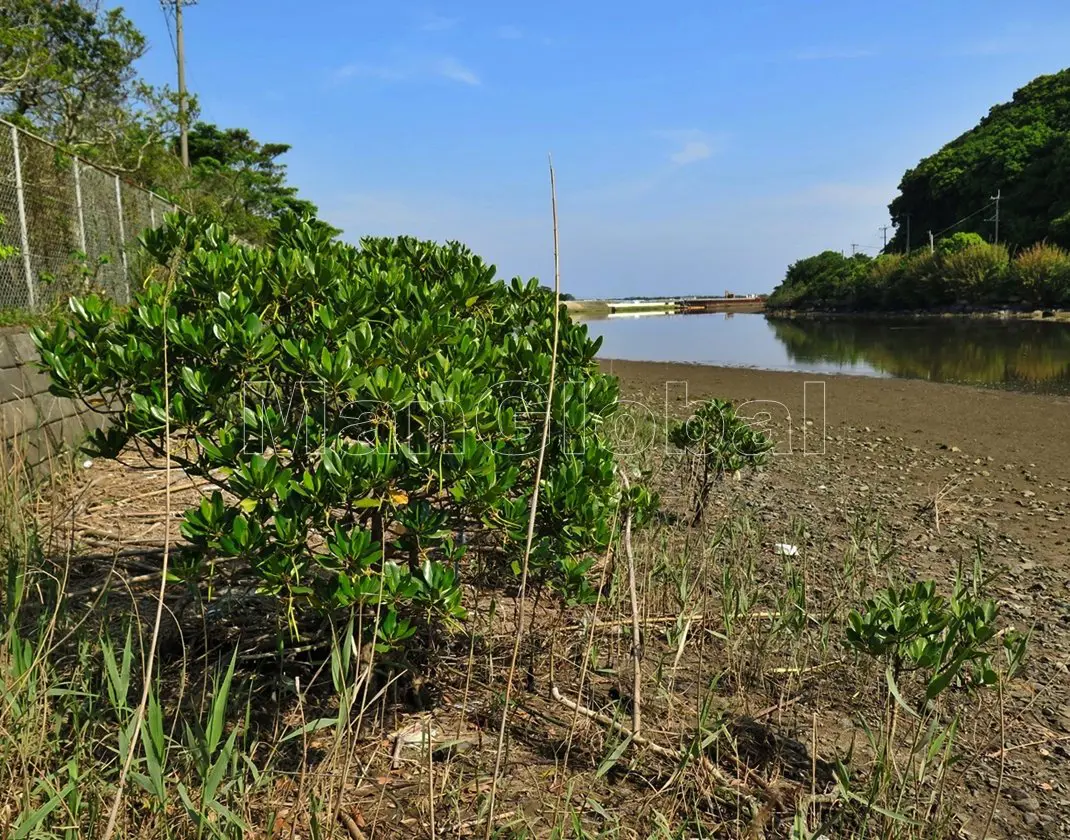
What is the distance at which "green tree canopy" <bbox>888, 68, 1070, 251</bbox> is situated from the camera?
48.7 metres

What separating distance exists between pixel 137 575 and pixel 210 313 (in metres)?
1.58

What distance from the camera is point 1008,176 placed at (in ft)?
174

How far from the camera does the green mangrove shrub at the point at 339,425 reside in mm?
1825

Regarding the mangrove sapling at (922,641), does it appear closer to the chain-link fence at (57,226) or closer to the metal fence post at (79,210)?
the chain-link fence at (57,226)

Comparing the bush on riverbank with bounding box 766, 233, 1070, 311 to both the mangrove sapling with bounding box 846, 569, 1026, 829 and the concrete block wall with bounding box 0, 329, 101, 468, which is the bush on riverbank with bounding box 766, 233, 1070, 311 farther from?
the concrete block wall with bounding box 0, 329, 101, 468

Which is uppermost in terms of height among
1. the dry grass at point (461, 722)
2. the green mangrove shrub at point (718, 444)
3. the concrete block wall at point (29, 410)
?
the concrete block wall at point (29, 410)

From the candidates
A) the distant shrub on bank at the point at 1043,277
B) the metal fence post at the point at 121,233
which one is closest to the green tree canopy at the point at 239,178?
the metal fence post at the point at 121,233

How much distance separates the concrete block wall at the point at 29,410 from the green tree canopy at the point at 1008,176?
173ft

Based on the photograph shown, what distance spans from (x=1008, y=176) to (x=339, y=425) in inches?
2517

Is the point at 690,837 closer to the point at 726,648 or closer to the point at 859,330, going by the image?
the point at 726,648

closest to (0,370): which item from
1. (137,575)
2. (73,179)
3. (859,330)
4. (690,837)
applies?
(137,575)

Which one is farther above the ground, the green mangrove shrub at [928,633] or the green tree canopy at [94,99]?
the green tree canopy at [94,99]

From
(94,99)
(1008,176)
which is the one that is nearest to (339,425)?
(94,99)

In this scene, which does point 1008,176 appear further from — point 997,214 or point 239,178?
point 239,178
